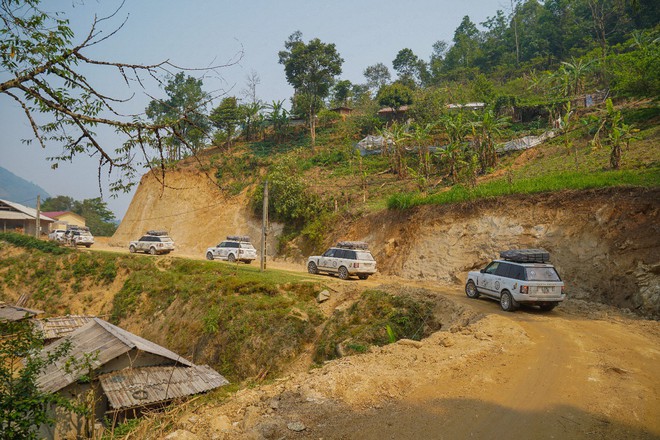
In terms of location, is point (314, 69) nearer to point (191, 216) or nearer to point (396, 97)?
point (396, 97)

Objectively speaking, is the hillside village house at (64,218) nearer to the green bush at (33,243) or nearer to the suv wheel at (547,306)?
the green bush at (33,243)

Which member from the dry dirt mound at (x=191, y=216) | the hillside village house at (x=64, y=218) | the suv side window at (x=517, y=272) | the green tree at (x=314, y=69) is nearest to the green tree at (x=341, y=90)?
the green tree at (x=314, y=69)

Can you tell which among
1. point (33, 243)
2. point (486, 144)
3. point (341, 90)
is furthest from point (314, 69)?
point (33, 243)

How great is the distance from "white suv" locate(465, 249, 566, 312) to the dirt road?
318 centimetres

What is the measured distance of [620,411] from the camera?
6699mm

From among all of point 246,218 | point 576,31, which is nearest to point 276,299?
point 246,218

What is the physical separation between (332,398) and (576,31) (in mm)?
65379

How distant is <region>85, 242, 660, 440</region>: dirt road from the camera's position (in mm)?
6262

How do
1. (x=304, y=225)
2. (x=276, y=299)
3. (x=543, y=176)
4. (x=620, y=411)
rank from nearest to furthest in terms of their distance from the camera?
(x=620, y=411) < (x=276, y=299) < (x=543, y=176) < (x=304, y=225)

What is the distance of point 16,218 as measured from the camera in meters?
51.6

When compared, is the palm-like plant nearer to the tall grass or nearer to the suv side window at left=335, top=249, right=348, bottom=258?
the tall grass

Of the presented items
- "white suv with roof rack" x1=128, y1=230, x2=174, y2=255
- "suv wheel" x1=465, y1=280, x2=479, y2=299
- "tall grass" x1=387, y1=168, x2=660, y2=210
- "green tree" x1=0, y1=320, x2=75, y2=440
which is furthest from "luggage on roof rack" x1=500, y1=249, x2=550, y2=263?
"white suv with roof rack" x1=128, y1=230, x2=174, y2=255

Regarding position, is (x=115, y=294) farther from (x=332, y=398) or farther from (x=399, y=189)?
(x=332, y=398)

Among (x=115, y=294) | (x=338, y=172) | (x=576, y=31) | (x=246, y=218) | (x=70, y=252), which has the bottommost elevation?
(x=115, y=294)
